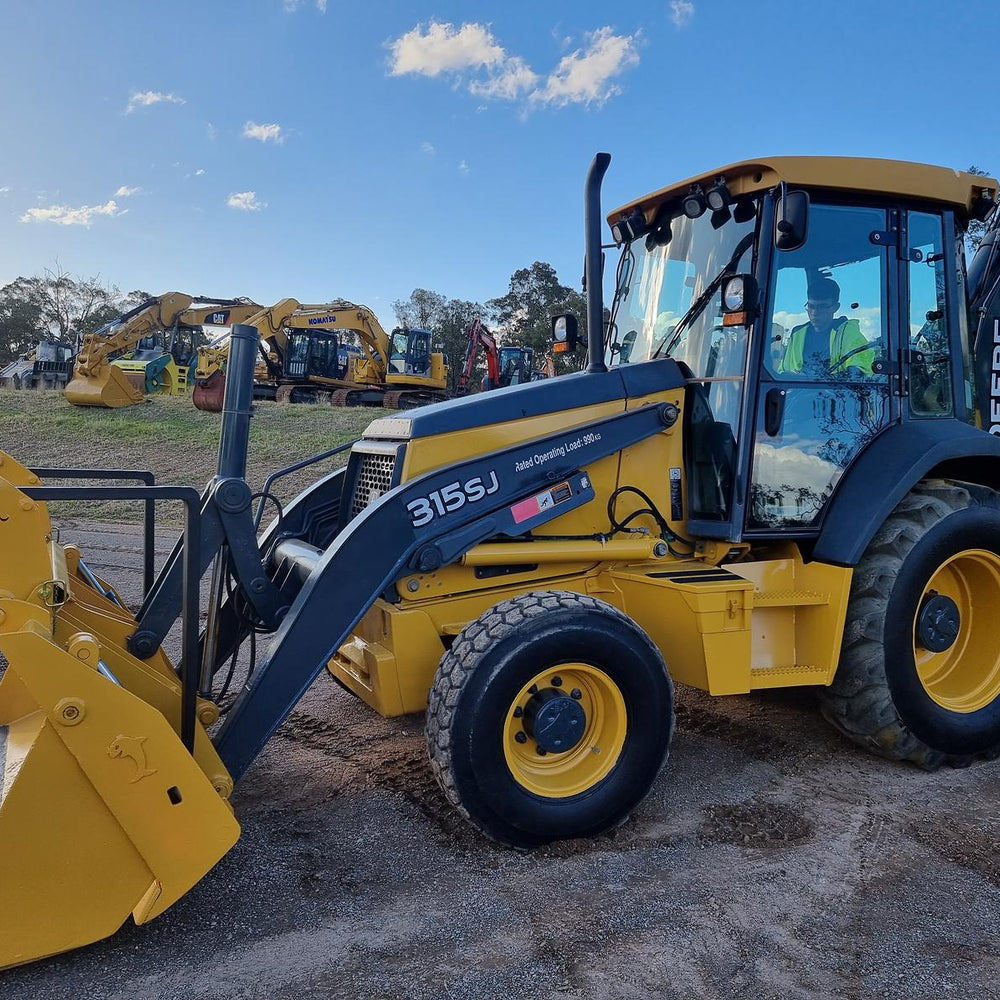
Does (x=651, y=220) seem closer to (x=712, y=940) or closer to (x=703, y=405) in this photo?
(x=703, y=405)

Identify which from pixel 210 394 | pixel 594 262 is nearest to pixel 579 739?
pixel 594 262

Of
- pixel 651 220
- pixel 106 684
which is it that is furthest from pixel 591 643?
pixel 651 220

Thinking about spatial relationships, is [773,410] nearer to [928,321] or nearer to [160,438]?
[928,321]

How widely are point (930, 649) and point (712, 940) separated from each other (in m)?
2.13

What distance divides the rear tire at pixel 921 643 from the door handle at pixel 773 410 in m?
0.72

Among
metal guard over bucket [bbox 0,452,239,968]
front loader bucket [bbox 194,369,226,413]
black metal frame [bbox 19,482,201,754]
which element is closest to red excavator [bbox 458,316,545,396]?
front loader bucket [bbox 194,369,226,413]

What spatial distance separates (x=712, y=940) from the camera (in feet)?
9.02

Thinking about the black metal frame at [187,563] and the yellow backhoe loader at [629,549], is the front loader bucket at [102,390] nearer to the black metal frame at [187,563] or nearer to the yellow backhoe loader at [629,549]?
the yellow backhoe loader at [629,549]

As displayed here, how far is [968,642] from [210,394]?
64.5 feet

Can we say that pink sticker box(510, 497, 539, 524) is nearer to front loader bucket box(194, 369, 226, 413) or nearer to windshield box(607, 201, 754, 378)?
windshield box(607, 201, 754, 378)

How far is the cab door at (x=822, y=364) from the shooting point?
401 cm

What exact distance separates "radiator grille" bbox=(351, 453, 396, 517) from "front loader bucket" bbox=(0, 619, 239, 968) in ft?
→ 4.83

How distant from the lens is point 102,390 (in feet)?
69.8

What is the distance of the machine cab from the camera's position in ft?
12.9
